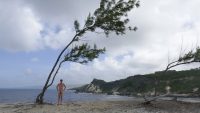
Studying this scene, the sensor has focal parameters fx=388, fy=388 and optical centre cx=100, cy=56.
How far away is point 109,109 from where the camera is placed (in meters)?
33.2

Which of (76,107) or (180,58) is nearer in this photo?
(76,107)

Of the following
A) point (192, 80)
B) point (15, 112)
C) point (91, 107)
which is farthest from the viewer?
point (192, 80)

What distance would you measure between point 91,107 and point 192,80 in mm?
150558

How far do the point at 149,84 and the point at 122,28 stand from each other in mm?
149995

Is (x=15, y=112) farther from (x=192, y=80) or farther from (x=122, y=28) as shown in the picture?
(x=192, y=80)

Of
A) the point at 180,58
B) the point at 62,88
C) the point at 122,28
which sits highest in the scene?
the point at 122,28

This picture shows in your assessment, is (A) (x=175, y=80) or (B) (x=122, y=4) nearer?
(B) (x=122, y=4)

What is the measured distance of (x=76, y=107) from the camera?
3459cm

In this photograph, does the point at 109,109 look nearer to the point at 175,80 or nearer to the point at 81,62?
the point at 81,62

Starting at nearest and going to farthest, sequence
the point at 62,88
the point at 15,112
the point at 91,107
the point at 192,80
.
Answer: the point at 15,112
the point at 91,107
the point at 62,88
the point at 192,80

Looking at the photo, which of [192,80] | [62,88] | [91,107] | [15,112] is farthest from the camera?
[192,80]

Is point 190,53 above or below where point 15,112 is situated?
above

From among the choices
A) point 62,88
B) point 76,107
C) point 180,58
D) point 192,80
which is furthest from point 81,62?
point 192,80

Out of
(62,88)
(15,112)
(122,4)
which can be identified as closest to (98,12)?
(122,4)
